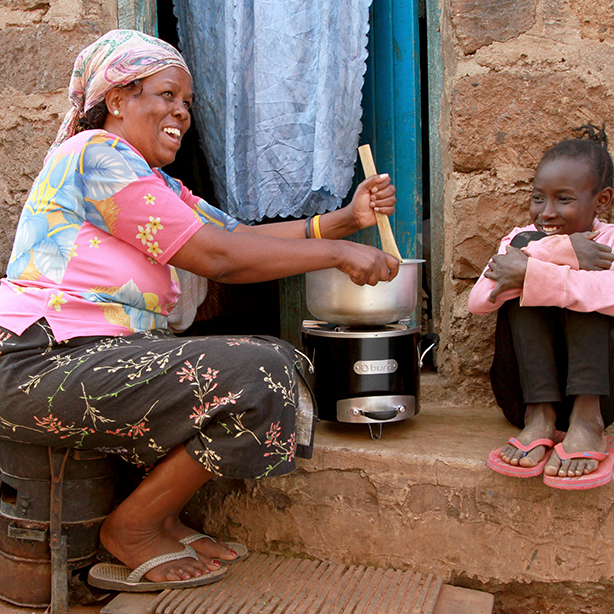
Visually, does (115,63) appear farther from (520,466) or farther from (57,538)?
(520,466)

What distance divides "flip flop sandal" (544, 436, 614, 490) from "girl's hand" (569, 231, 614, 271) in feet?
1.65

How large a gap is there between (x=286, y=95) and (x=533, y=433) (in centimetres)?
146

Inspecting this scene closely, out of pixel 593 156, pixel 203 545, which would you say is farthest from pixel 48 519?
pixel 593 156

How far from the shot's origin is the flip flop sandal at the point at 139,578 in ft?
5.54

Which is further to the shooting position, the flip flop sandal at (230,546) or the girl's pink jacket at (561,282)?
the flip flop sandal at (230,546)

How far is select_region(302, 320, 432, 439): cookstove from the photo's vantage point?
76.7 inches

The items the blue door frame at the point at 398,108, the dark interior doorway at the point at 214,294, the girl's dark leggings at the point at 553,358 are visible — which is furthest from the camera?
the dark interior doorway at the point at 214,294

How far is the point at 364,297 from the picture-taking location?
75.3 inches

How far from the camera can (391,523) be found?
5.98 ft

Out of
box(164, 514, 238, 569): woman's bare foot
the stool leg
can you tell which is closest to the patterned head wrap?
the stool leg

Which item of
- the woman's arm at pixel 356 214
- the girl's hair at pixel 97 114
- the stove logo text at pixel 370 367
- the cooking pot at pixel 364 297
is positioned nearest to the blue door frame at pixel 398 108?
the woman's arm at pixel 356 214

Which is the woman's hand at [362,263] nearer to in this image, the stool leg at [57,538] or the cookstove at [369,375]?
the cookstove at [369,375]

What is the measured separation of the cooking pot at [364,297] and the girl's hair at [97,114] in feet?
2.54

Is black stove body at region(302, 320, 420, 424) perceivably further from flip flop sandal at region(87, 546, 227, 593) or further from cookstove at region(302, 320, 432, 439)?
flip flop sandal at region(87, 546, 227, 593)
